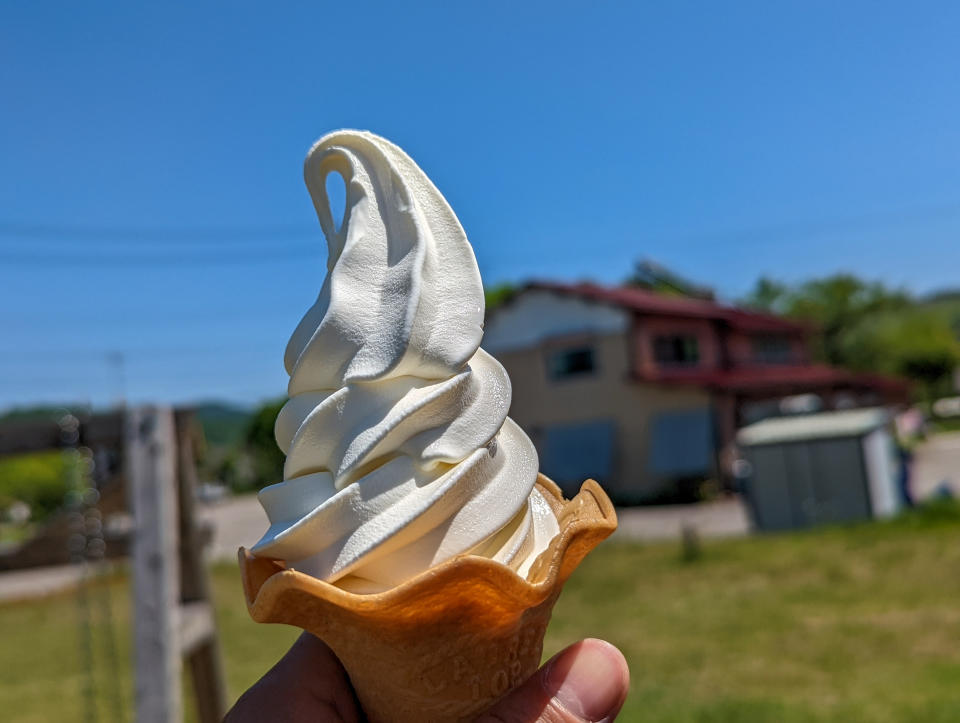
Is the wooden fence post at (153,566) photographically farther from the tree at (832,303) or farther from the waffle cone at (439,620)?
the tree at (832,303)

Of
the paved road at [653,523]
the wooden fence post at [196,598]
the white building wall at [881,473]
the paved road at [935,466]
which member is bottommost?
the paved road at [935,466]

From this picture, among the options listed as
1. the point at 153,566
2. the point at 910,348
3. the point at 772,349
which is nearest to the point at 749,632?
the point at 153,566

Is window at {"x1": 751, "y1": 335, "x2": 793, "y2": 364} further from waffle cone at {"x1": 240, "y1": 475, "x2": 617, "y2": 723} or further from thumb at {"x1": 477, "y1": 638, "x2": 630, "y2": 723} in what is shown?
waffle cone at {"x1": 240, "y1": 475, "x2": 617, "y2": 723}

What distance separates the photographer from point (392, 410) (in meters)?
1.99

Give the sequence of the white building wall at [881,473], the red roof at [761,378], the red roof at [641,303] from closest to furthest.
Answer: the white building wall at [881,473] < the red roof at [761,378] < the red roof at [641,303]

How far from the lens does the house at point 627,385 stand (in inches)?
805

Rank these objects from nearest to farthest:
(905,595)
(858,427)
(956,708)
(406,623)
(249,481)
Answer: (406,623) < (956,708) < (905,595) < (858,427) < (249,481)

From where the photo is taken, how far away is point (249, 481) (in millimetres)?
37250

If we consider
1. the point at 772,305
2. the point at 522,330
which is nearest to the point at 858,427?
the point at 522,330

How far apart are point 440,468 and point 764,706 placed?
202 inches

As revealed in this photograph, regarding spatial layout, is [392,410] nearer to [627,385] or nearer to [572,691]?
[572,691]

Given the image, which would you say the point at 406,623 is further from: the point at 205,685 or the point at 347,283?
the point at 205,685

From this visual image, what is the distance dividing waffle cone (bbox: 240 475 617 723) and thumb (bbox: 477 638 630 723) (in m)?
0.09

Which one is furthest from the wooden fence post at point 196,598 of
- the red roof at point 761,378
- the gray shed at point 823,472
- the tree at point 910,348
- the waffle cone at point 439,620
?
the tree at point 910,348
